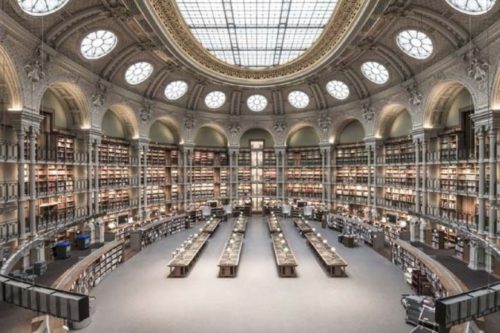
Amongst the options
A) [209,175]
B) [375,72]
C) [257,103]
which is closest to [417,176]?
[375,72]

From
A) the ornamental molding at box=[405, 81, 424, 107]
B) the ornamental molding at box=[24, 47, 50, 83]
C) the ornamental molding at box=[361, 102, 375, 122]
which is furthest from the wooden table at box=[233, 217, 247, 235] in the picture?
the ornamental molding at box=[24, 47, 50, 83]

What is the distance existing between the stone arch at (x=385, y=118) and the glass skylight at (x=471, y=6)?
10.6m

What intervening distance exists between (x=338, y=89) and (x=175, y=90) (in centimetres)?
Result: 1398

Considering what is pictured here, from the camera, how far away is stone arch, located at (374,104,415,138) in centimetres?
2470

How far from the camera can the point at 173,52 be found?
21.1 m

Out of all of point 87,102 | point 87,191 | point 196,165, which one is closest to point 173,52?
point 87,102

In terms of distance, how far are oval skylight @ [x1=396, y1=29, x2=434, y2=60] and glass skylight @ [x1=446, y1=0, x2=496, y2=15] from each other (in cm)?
296

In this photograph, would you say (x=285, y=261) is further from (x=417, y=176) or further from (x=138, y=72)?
(x=138, y=72)

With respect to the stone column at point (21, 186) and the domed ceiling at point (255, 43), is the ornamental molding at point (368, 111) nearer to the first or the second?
the domed ceiling at point (255, 43)

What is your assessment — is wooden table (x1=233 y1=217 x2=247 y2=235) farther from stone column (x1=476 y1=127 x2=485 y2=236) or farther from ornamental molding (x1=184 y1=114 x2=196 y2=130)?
stone column (x1=476 y1=127 x2=485 y2=236)

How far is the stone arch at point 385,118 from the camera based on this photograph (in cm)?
2470

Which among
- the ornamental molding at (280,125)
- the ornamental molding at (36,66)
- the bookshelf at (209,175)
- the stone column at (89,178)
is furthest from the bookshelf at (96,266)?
the ornamental molding at (280,125)

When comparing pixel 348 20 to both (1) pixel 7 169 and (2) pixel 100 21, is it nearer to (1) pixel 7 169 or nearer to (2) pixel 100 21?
(2) pixel 100 21

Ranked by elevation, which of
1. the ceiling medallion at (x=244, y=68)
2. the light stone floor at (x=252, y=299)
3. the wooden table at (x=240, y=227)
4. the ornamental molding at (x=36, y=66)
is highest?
the ceiling medallion at (x=244, y=68)
